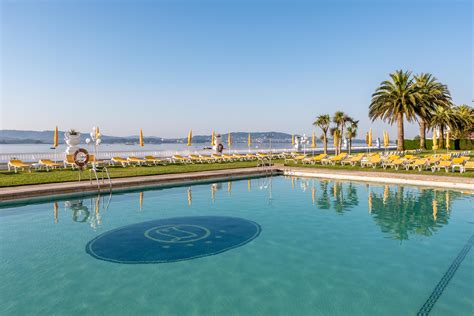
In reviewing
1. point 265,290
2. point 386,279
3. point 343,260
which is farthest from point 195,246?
point 386,279

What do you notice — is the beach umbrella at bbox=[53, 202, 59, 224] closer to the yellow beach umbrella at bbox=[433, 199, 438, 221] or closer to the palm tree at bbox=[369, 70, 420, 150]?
the yellow beach umbrella at bbox=[433, 199, 438, 221]

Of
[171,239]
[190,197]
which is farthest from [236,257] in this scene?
[190,197]

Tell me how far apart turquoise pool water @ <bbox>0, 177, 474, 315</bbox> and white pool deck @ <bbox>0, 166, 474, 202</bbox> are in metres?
0.79

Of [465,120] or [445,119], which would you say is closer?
[445,119]

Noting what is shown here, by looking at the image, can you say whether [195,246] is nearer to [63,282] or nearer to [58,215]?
[63,282]

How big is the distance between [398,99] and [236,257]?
2725 cm

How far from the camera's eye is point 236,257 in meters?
6.10

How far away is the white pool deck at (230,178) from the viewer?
11.1m

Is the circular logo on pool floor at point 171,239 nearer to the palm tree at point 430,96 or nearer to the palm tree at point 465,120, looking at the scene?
the palm tree at point 430,96

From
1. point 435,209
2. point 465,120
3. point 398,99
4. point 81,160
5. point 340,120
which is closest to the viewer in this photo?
point 435,209

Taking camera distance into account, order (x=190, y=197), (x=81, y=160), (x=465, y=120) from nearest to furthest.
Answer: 1. (x=190, y=197)
2. (x=81, y=160)
3. (x=465, y=120)

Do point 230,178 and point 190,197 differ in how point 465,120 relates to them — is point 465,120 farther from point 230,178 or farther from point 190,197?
point 190,197

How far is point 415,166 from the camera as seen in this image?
17.8 meters

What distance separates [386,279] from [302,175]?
13.1 metres
